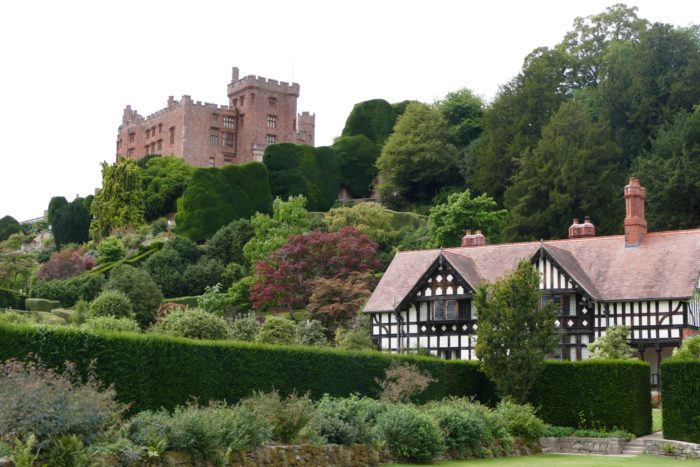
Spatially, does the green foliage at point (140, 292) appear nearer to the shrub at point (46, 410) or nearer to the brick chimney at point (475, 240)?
the brick chimney at point (475, 240)

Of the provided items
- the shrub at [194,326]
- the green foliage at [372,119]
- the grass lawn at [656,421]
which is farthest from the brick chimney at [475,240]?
the green foliage at [372,119]

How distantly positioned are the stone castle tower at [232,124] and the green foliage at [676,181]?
143 feet

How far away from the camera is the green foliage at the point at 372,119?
76.3 meters

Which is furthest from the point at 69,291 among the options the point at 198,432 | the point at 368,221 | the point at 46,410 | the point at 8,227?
the point at 8,227

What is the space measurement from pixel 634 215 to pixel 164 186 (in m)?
45.9

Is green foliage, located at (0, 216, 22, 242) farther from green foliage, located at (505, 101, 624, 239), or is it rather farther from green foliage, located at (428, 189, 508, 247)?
green foliage, located at (505, 101, 624, 239)

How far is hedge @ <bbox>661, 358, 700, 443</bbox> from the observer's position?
23.2 meters

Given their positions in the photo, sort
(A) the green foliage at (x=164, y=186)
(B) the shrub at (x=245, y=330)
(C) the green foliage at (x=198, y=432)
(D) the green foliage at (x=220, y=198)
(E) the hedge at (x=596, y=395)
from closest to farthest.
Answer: (C) the green foliage at (x=198, y=432) < (E) the hedge at (x=596, y=395) < (B) the shrub at (x=245, y=330) < (D) the green foliage at (x=220, y=198) < (A) the green foliage at (x=164, y=186)

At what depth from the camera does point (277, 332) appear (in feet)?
114

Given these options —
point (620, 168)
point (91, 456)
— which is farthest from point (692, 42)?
point (91, 456)

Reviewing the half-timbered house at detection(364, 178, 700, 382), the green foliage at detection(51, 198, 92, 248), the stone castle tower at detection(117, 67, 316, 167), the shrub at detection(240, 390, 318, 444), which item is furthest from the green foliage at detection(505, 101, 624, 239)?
the green foliage at detection(51, 198, 92, 248)

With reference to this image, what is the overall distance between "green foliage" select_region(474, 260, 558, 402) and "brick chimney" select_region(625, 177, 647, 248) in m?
11.0

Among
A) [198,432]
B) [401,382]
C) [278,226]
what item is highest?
[278,226]

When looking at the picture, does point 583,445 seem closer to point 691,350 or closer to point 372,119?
point 691,350
